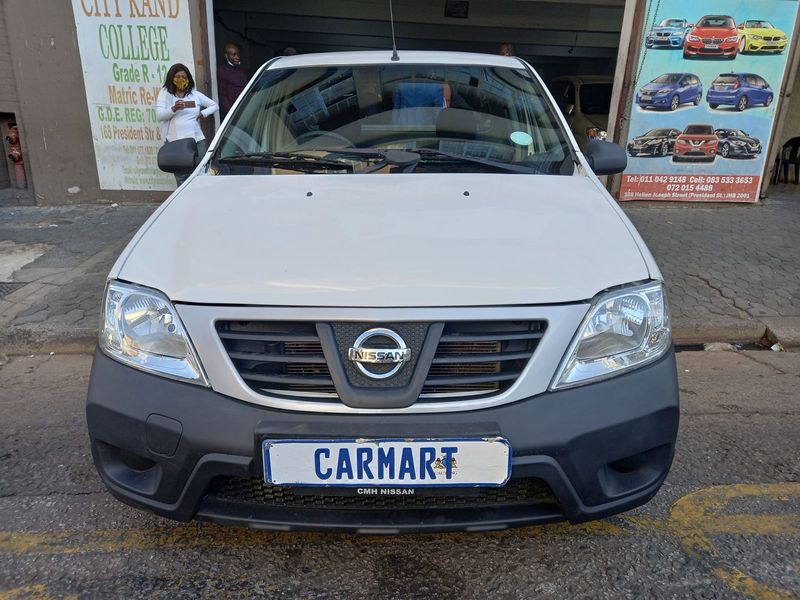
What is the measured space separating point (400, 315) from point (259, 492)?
68 centimetres

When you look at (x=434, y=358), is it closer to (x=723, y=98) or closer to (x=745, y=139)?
(x=723, y=98)

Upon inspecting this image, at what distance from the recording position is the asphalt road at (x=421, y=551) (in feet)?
6.24

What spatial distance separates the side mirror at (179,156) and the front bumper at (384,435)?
1323mm

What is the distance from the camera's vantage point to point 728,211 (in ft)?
22.6

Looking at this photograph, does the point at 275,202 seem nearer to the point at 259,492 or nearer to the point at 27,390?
the point at 259,492

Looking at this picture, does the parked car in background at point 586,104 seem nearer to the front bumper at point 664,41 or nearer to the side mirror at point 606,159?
the front bumper at point 664,41

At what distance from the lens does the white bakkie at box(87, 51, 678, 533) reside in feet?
5.32

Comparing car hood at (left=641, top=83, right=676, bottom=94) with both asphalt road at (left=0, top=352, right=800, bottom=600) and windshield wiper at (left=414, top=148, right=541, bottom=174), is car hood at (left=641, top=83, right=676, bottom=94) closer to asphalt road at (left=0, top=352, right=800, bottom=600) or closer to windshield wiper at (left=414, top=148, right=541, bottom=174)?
windshield wiper at (left=414, top=148, right=541, bottom=174)

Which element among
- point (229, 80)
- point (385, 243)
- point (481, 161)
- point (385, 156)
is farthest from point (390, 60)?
point (229, 80)

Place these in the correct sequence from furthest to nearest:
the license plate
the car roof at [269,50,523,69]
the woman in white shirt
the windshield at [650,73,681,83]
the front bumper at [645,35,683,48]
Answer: the windshield at [650,73,681,83]
the front bumper at [645,35,683,48]
the woman in white shirt
the car roof at [269,50,523,69]
the license plate

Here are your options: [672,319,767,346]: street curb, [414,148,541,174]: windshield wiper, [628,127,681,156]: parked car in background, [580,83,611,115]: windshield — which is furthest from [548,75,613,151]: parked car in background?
[414,148,541,174]: windshield wiper

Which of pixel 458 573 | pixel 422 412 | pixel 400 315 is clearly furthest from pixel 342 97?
pixel 458 573

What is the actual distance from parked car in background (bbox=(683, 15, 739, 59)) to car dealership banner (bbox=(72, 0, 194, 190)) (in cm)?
549

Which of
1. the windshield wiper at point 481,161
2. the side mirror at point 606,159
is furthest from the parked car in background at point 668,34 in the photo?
the windshield wiper at point 481,161
